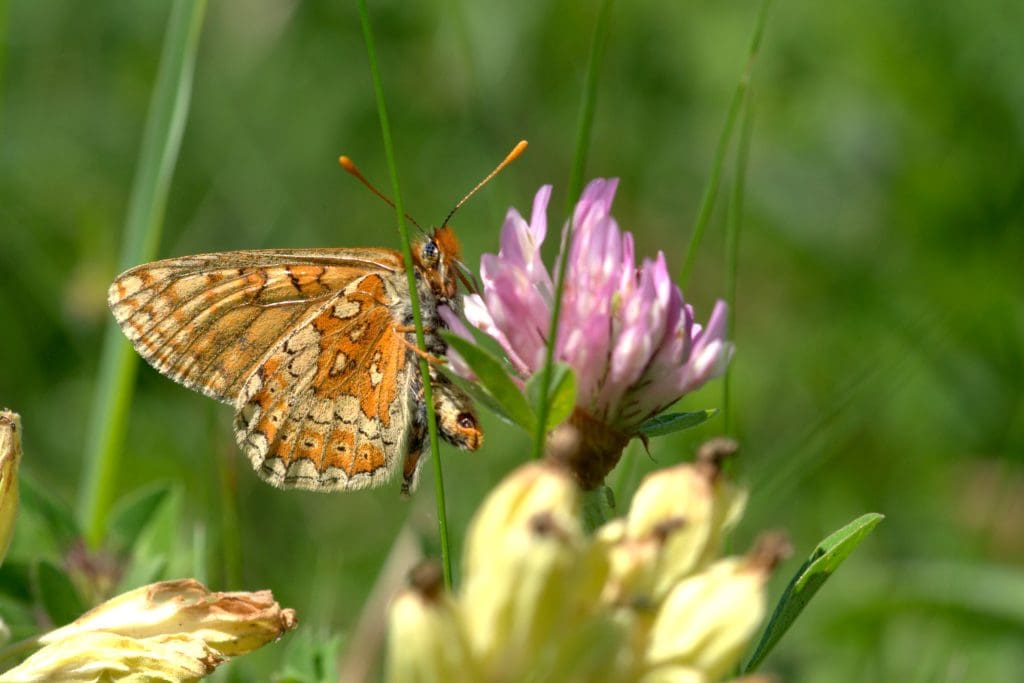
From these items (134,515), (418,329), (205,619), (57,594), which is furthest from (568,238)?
(134,515)

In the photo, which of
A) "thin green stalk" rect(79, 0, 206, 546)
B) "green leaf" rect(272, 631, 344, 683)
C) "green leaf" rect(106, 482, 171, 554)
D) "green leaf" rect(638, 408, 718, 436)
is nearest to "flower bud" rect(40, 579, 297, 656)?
"green leaf" rect(272, 631, 344, 683)

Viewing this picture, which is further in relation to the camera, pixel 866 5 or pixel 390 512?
pixel 866 5

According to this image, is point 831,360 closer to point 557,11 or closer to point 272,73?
point 557,11

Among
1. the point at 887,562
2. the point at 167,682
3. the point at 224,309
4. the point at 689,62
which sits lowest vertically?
the point at 887,562

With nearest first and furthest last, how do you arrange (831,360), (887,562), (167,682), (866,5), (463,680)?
(463,680), (167,682), (887,562), (831,360), (866,5)

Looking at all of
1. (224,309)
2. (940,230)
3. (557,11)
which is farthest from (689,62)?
(224,309)

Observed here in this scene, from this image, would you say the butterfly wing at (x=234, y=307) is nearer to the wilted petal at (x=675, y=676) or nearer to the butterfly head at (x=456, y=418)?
the butterfly head at (x=456, y=418)

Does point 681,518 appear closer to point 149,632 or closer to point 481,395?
point 481,395

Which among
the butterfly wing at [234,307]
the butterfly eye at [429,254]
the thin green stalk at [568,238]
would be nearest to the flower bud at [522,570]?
the thin green stalk at [568,238]
